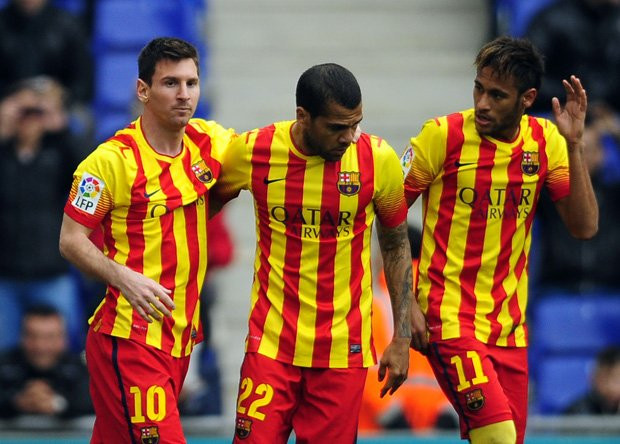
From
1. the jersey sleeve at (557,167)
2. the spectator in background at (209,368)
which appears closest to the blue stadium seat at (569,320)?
the spectator in background at (209,368)

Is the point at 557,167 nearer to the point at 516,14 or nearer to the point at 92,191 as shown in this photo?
the point at 92,191

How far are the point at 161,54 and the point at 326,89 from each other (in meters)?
0.77

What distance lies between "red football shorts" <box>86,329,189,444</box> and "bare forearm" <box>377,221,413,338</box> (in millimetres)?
1035

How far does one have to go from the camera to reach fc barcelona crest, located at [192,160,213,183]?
23.0 ft

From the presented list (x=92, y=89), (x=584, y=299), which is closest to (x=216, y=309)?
(x=92, y=89)

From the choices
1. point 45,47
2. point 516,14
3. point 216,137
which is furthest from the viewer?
point 516,14

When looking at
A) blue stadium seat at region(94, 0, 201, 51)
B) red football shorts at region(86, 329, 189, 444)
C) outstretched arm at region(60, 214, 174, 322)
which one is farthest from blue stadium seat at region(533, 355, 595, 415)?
outstretched arm at region(60, 214, 174, 322)

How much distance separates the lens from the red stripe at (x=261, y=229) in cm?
699

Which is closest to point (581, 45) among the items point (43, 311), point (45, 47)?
point (45, 47)

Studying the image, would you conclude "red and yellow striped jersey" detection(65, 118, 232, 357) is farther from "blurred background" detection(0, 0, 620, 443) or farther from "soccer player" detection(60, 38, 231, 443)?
"blurred background" detection(0, 0, 620, 443)

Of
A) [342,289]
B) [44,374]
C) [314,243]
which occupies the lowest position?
[44,374]

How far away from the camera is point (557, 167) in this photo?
7.32 metres

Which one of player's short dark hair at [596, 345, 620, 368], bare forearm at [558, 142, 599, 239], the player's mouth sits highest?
the player's mouth

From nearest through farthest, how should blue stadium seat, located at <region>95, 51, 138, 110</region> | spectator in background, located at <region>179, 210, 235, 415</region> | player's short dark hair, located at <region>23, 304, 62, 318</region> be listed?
spectator in background, located at <region>179, 210, 235, 415</region>
player's short dark hair, located at <region>23, 304, 62, 318</region>
blue stadium seat, located at <region>95, 51, 138, 110</region>
